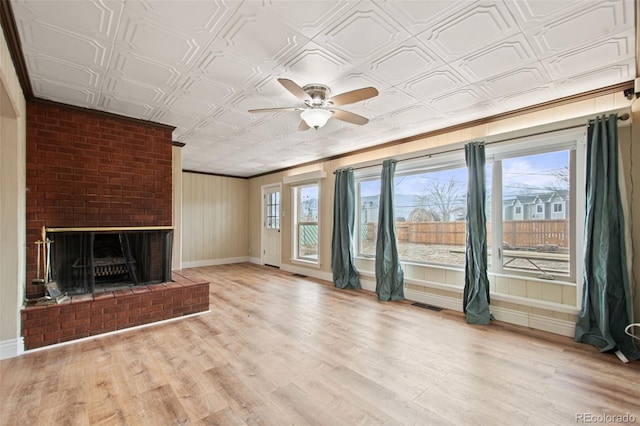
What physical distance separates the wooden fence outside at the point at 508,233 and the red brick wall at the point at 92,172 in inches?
142

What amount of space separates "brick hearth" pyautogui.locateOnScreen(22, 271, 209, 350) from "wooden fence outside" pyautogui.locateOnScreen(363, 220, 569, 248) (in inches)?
125

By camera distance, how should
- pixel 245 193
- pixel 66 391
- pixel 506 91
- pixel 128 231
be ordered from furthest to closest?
pixel 245 193 < pixel 128 231 < pixel 506 91 < pixel 66 391

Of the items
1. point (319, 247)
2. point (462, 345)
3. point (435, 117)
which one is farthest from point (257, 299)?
point (435, 117)

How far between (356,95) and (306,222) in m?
4.43

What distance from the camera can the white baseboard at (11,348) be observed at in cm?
252

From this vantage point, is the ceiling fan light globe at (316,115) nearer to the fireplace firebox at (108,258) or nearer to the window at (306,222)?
the fireplace firebox at (108,258)

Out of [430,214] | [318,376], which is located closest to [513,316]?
[430,214]

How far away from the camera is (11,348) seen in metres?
2.56

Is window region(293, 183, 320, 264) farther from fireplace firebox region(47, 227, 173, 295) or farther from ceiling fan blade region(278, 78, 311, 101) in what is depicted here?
ceiling fan blade region(278, 78, 311, 101)

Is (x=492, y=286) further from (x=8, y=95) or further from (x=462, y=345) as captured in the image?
(x=8, y=95)

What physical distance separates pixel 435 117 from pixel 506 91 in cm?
82

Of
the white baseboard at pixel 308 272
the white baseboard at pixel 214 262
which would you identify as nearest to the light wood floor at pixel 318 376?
the white baseboard at pixel 308 272

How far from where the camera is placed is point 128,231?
3516 mm

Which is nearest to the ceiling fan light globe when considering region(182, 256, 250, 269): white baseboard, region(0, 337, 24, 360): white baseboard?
region(0, 337, 24, 360): white baseboard
